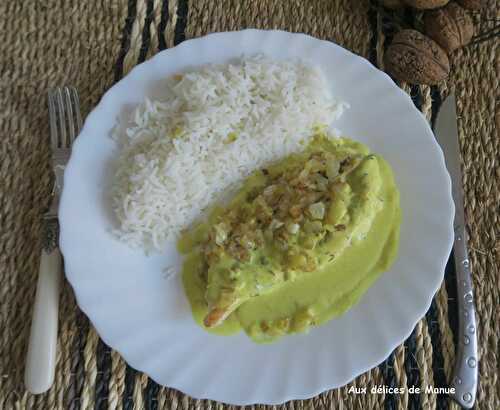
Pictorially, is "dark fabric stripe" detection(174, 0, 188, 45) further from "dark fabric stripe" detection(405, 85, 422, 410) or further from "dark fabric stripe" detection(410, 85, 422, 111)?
"dark fabric stripe" detection(405, 85, 422, 410)

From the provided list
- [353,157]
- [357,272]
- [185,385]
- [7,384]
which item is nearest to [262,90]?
[353,157]

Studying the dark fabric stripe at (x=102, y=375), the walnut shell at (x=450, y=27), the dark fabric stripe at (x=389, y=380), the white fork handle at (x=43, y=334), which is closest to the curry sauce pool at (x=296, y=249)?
the dark fabric stripe at (x=389, y=380)

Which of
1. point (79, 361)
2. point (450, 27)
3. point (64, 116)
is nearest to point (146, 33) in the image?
point (64, 116)

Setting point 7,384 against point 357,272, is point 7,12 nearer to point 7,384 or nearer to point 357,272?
point 7,384

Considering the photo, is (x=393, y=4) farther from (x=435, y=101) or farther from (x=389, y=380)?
(x=389, y=380)

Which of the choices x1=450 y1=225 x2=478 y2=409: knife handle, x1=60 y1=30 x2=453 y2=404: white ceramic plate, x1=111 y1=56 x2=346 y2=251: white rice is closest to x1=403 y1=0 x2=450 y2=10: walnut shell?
x1=60 y1=30 x2=453 y2=404: white ceramic plate

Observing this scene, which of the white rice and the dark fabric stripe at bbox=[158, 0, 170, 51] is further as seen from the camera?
the dark fabric stripe at bbox=[158, 0, 170, 51]

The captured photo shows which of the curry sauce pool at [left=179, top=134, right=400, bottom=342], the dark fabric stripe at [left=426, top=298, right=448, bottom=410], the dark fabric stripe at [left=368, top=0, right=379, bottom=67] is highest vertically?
the dark fabric stripe at [left=368, top=0, right=379, bottom=67]
